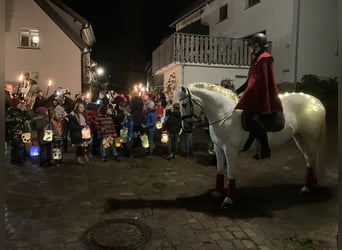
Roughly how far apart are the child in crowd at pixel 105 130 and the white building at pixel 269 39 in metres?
7.74

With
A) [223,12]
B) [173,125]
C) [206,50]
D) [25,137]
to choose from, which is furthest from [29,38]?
[173,125]

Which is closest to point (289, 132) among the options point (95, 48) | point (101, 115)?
point (101, 115)

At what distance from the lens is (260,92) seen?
16.3ft

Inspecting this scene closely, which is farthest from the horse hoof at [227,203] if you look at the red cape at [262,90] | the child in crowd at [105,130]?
the child in crowd at [105,130]

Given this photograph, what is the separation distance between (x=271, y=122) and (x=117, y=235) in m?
2.99

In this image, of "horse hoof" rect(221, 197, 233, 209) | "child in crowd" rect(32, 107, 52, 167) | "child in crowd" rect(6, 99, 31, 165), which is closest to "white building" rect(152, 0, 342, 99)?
"horse hoof" rect(221, 197, 233, 209)

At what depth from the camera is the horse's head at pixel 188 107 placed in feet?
17.7

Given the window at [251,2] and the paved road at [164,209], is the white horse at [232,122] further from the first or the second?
the window at [251,2]

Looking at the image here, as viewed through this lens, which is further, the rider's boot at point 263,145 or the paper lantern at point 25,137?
the paper lantern at point 25,137

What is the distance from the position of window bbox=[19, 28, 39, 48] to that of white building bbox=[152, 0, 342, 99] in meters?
7.84

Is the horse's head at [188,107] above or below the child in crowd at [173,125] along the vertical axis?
above

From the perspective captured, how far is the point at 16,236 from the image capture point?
422 cm

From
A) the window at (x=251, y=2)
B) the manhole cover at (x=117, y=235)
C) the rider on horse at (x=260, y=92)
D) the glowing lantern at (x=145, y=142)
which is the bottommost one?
the manhole cover at (x=117, y=235)

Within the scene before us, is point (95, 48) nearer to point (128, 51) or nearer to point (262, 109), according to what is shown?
point (128, 51)
